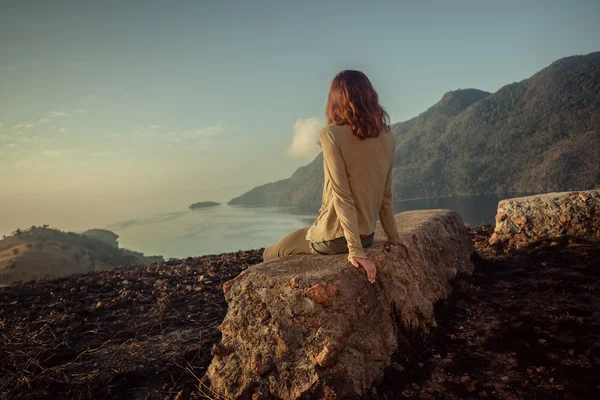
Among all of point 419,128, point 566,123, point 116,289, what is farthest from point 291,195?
point 116,289

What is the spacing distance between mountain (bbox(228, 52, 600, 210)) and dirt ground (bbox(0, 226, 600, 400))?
49.6m

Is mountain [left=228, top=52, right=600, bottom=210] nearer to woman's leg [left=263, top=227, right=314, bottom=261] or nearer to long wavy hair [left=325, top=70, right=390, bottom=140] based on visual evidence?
woman's leg [left=263, top=227, right=314, bottom=261]

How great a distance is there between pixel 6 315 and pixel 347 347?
5138 mm

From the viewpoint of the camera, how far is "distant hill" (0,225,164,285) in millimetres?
19078

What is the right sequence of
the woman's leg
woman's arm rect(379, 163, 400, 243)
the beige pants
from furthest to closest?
the woman's leg, woman's arm rect(379, 163, 400, 243), the beige pants

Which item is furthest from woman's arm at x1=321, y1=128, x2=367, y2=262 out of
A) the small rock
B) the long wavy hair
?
the small rock

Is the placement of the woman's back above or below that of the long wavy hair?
below

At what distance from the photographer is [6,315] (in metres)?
4.77

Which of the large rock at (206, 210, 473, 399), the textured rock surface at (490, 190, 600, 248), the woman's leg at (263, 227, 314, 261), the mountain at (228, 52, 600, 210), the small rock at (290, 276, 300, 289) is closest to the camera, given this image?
the large rock at (206, 210, 473, 399)

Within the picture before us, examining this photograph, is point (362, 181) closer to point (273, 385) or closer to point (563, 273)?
point (273, 385)

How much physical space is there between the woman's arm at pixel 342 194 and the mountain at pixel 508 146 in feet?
168

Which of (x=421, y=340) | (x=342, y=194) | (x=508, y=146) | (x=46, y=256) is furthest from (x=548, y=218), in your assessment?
(x=508, y=146)

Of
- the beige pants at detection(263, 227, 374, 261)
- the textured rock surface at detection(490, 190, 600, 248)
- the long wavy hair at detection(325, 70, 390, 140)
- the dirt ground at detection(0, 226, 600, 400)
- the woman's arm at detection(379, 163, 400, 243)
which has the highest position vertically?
the long wavy hair at detection(325, 70, 390, 140)

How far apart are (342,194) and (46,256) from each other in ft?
84.1
